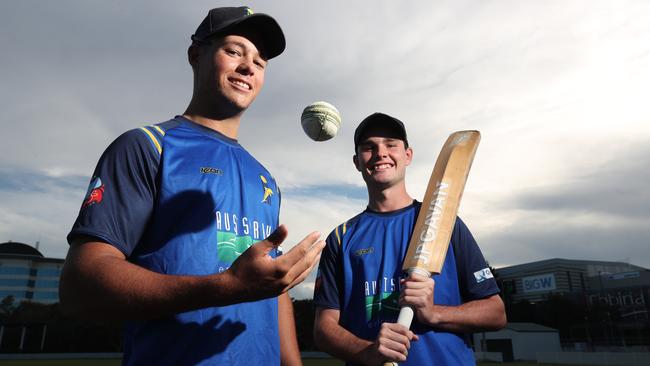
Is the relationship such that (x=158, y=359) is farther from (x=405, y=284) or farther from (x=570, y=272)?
(x=570, y=272)

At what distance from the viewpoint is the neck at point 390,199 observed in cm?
382

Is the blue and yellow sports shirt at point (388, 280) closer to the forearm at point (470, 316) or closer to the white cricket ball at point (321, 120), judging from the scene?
the forearm at point (470, 316)

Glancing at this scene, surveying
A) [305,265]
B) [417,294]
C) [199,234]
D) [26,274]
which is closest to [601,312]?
[417,294]

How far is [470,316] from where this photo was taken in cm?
313

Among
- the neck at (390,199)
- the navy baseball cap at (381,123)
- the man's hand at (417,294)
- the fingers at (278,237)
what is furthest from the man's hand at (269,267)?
the navy baseball cap at (381,123)

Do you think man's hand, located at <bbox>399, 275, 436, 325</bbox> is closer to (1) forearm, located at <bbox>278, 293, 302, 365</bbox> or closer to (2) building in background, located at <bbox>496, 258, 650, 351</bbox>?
(1) forearm, located at <bbox>278, 293, 302, 365</bbox>

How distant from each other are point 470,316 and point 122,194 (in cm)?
245

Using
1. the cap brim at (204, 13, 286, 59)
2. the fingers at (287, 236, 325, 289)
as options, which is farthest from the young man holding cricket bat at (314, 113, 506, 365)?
the cap brim at (204, 13, 286, 59)

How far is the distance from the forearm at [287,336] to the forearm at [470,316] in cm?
96

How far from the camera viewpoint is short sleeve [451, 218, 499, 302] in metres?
3.31

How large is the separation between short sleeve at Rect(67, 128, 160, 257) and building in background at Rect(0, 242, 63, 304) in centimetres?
7409

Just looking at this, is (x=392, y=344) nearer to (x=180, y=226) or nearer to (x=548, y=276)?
(x=180, y=226)

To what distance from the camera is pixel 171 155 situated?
6.63 ft

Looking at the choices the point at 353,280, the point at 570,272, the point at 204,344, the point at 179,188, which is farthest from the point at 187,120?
the point at 570,272
